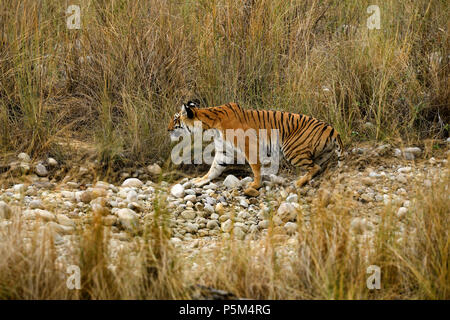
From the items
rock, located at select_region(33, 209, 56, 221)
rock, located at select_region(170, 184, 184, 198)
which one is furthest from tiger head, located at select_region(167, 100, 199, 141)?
rock, located at select_region(33, 209, 56, 221)

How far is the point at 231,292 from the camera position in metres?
3.12

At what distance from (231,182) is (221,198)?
0.93ft

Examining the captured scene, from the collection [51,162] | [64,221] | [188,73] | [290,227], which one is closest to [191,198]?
[290,227]

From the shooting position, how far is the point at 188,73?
20.0ft

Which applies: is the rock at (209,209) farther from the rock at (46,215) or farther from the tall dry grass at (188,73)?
the rock at (46,215)

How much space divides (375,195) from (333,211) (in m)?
1.49

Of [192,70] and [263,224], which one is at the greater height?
[192,70]

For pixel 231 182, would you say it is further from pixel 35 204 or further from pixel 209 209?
pixel 35 204

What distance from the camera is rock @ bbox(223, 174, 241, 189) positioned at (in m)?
5.15

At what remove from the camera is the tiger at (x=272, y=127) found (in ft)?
16.9

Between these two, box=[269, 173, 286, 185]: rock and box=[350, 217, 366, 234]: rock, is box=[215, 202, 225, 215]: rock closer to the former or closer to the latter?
box=[269, 173, 286, 185]: rock

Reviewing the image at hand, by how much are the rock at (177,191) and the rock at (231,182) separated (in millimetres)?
419

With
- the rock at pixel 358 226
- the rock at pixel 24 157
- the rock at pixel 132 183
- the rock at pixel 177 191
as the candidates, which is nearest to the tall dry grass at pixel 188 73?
the rock at pixel 24 157

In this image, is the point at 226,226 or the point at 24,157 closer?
the point at 226,226
